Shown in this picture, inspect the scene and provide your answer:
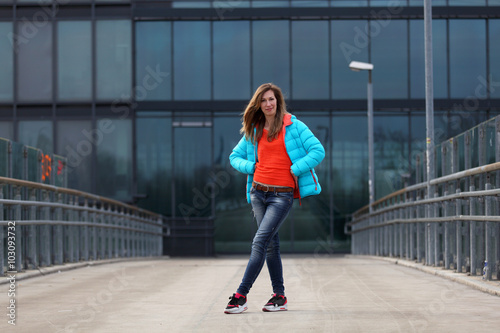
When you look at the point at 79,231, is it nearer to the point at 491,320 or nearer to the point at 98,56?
the point at 491,320

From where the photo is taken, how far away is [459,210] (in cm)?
1094

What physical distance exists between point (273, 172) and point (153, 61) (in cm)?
2074

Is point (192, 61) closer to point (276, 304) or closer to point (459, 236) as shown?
point (459, 236)

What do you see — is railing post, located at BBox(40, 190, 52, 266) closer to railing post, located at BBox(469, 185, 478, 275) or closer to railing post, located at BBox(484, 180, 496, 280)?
railing post, located at BBox(469, 185, 478, 275)

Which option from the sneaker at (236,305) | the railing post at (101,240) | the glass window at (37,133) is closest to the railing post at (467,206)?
the sneaker at (236,305)

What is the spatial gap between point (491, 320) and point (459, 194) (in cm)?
438

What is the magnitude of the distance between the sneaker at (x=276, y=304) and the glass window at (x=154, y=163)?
20.4 meters

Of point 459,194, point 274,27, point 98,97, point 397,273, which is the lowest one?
point 397,273

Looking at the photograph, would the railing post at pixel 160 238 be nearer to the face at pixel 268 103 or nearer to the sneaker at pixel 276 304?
the sneaker at pixel 276 304

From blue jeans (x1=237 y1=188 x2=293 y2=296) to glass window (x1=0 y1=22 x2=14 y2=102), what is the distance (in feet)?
71.0

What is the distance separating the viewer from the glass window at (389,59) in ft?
89.7

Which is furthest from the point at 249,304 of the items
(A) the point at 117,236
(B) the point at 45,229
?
(A) the point at 117,236

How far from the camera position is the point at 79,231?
14.4m

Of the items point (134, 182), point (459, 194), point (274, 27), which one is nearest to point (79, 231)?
point (459, 194)
